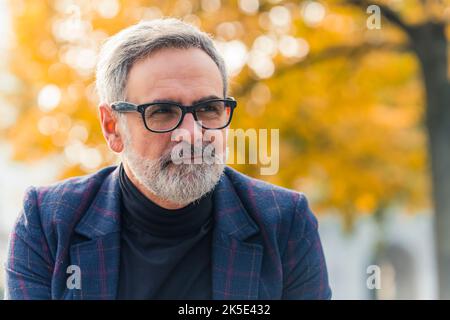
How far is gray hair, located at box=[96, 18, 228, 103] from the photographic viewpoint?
2.38 metres

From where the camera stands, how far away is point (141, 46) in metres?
2.40

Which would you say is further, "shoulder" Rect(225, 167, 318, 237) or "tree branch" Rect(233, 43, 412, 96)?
"tree branch" Rect(233, 43, 412, 96)

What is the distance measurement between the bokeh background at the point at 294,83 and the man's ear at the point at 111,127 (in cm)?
422

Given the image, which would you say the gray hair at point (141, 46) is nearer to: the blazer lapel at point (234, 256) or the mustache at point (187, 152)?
the mustache at point (187, 152)

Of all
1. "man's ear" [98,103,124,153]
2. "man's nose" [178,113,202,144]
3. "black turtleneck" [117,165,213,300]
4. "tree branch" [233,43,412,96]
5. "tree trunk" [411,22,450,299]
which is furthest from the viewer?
"tree branch" [233,43,412,96]

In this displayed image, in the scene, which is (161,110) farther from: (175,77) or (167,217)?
(167,217)

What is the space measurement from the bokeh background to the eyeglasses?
449cm

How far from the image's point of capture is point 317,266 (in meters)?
2.46

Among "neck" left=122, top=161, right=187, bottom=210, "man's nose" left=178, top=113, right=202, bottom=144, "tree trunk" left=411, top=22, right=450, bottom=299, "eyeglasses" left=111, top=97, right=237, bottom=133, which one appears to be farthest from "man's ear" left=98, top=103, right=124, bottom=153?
"tree trunk" left=411, top=22, right=450, bottom=299

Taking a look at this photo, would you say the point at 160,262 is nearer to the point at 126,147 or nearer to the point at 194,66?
the point at 126,147

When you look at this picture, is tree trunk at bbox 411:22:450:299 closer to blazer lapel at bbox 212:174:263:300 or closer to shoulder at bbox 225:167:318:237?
shoulder at bbox 225:167:318:237

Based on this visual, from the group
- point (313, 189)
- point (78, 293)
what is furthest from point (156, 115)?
point (313, 189)

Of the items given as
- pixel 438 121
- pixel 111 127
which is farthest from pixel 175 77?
pixel 438 121

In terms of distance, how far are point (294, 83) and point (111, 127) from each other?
5286 mm
